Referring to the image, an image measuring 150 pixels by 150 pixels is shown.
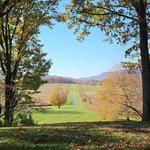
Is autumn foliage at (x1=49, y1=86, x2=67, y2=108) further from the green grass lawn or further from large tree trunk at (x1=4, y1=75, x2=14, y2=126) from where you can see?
large tree trunk at (x1=4, y1=75, x2=14, y2=126)

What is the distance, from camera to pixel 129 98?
79.9 m

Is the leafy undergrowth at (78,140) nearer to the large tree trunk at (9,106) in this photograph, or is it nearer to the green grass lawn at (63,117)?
the large tree trunk at (9,106)

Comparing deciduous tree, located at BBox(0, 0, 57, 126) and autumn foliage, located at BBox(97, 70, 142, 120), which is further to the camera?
autumn foliage, located at BBox(97, 70, 142, 120)

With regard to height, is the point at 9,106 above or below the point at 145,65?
below

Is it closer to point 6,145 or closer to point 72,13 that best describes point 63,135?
point 6,145

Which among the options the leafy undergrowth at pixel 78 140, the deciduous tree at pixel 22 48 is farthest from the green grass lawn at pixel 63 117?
→ the leafy undergrowth at pixel 78 140

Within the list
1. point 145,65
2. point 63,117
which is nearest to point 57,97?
point 63,117

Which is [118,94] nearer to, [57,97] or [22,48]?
[22,48]

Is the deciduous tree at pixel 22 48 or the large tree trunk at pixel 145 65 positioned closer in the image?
the large tree trunk at pixel 145 65

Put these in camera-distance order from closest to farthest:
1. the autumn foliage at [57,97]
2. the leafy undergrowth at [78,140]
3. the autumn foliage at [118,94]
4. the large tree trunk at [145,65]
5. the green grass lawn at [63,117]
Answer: the leafy undergrowth at [78,140]
the large tree trunk at [145,65]
the autumn foliage at [118,94]
the green grass lawn at [63,117]
the autumn foliage at [57,97]

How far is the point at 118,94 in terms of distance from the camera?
80938mm

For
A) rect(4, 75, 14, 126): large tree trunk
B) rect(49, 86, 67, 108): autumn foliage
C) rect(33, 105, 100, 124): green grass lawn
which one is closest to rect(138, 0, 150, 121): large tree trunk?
rect(4, 75, 14, 126): large tree trunk

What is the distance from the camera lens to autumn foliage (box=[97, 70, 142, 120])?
77875 mm

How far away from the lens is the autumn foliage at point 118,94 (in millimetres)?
77875
